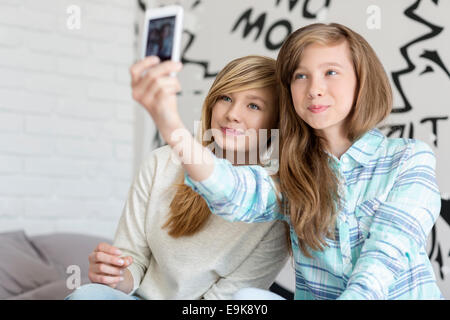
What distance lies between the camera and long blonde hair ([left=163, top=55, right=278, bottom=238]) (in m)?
1.23

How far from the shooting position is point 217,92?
125 cm

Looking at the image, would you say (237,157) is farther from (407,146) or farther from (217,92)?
(407,146)

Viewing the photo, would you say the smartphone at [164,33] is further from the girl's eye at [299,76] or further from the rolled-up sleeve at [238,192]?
the girl's eye at [299,76]

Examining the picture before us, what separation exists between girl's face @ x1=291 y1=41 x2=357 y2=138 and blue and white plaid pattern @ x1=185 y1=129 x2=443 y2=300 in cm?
9

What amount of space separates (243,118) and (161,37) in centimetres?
47

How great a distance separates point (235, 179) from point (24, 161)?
1507mm

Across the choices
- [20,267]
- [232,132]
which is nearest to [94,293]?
[232,132]

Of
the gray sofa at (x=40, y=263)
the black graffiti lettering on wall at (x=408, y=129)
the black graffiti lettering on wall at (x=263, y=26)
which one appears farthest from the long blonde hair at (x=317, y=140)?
A: the gray sofa at (x=40, y=263)

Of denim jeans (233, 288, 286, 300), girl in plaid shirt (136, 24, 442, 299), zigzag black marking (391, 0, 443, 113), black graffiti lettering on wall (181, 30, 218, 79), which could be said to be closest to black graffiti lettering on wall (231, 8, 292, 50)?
black graffiti lettering on wall (181, 30, 218, 79)

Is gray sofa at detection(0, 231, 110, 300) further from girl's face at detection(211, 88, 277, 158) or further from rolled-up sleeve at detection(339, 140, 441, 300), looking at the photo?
rolled-up sleeve at detection(339, 140, 441, 300)

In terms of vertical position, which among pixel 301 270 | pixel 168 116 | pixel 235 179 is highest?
pixel 168 116

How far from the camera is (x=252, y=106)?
4.09 feet
